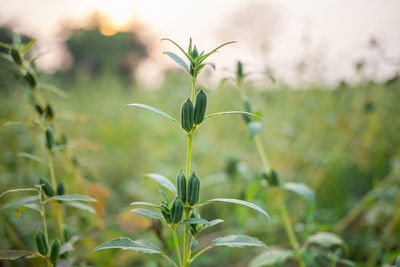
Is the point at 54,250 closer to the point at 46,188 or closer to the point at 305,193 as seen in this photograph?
the point at 46,188

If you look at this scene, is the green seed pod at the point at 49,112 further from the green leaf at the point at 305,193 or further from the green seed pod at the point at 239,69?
the green leaf at the point at 305,193

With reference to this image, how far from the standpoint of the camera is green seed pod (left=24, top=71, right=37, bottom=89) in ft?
1.87

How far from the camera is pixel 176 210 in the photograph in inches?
15.6

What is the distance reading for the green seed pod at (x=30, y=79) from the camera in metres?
0.57

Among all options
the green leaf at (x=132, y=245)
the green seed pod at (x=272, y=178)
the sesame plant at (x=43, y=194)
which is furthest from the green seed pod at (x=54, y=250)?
the green seed pod at (x=272, y=178)

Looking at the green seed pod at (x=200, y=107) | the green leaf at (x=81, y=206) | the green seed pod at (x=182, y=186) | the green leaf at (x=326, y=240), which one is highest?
the green seed pod at (x=200, y=107)

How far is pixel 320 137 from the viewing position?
148cm

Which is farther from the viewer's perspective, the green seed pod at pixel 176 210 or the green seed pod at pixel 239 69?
the green seed pod at pixel 239 69

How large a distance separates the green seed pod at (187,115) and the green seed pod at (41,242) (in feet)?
0.96

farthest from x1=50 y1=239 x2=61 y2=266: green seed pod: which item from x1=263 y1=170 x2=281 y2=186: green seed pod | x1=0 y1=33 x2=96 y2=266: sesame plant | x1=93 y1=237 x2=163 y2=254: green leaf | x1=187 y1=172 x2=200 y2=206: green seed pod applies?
x1=263 y1=170 x2=281 y2=186: green seed pod

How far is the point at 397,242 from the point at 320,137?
0.62m

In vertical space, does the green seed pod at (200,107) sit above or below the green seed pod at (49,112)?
above

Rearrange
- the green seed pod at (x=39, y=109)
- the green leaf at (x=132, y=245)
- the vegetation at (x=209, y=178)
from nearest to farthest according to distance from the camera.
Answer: the green leaf at (x=132, y=245) → the vegetation at (x=209, y=178) → the green seed pod at (x=39, y=109)

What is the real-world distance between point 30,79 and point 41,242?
1.05 feet
